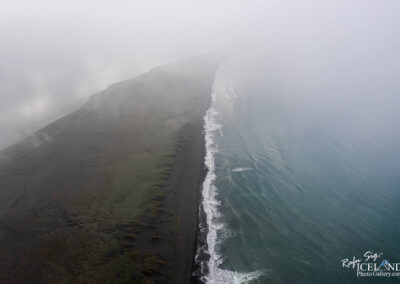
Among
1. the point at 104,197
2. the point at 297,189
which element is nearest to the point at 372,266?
the point at 297,189

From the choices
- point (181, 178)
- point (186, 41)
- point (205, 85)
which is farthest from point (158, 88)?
point (186, 41)

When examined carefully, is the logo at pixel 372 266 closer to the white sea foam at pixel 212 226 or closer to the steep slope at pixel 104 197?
the white sea foam at pixel 212 226

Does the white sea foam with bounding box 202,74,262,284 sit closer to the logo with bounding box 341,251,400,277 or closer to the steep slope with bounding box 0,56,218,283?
the steep slope with bounding box 0,56,218,283

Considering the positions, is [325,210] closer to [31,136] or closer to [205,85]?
[31,136]

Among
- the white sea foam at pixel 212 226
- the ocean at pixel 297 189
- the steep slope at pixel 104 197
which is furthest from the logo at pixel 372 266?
the steep slope at pixel 104 197

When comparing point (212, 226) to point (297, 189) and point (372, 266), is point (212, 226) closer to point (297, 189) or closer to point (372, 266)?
point (297, 189)

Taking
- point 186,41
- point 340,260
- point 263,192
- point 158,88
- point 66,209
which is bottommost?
point 340,260
